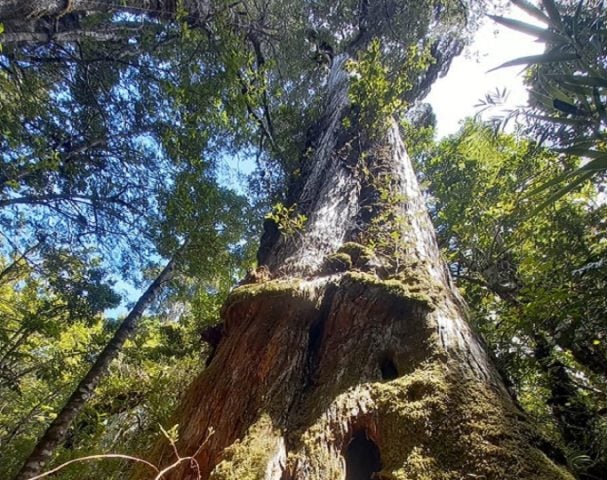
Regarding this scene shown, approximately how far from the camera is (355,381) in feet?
6.22

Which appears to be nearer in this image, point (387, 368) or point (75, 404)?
point (387, 368)

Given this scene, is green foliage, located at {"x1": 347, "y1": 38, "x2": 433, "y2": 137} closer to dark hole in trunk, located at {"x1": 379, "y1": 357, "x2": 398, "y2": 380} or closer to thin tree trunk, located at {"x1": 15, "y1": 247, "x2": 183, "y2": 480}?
dark hole in trunk, located at {"x1": 379, "y1": 357, "x2": 398, "y2": 380}

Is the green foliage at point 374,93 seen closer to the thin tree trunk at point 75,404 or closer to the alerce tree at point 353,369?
A: the alerce tree at point 353,369

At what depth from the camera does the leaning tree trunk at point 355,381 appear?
147 centimetres

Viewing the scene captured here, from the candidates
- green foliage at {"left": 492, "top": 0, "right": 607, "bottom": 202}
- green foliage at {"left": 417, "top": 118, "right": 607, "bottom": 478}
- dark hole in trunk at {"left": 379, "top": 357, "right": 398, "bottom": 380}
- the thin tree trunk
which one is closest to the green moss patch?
dark hole in trunk at {"left": 379, "top": 357, "right": 398, "bottom": 380}

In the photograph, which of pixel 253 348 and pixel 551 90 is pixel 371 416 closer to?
pixel 253 348

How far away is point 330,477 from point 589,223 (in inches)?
162

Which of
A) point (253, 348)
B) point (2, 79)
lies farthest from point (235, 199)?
point (253, 348)

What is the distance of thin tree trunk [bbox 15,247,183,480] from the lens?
4.18 meters

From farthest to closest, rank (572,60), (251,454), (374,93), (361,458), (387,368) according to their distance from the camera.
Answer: (374,93) → (572,60) → (387,368) → (361,458) → (251,454)

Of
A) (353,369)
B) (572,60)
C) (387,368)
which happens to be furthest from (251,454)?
(572,60)

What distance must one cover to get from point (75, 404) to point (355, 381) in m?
4.62

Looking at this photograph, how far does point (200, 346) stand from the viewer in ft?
16.2

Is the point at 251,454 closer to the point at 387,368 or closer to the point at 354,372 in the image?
the point at 354,372
